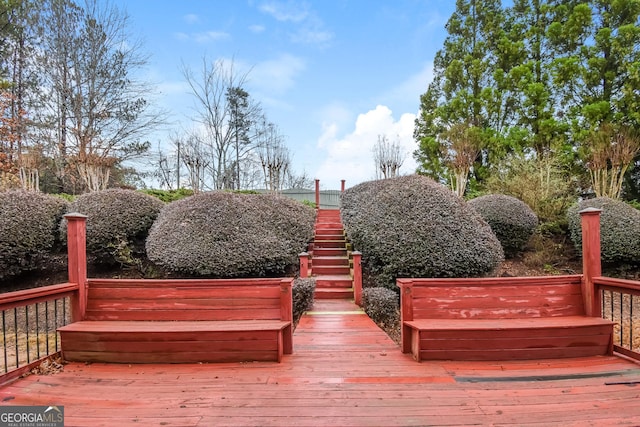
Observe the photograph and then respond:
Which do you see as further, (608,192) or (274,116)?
(274,116)

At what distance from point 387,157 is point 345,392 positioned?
10.4 metres

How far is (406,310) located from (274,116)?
37.9 feet

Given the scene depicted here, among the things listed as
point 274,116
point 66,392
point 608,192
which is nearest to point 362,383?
point 66,392

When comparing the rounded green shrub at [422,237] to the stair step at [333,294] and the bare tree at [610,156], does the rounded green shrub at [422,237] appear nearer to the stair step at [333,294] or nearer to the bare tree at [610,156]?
the stair step at [333,294]

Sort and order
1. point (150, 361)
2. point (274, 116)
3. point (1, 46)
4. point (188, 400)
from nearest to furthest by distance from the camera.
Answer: point (188, 400), point (150, 361), point (1, 46), point (274, 116)

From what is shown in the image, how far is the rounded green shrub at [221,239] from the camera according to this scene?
16.2 ft

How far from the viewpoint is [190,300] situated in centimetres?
312

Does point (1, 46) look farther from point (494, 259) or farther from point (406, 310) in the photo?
point (494, 259)

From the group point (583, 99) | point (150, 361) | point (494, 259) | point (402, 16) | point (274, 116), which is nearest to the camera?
point (150, 361)

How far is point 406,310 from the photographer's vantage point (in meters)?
3.05

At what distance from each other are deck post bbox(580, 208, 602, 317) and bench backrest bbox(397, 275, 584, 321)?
0.06 meters

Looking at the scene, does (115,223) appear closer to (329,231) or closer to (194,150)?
(329,231)

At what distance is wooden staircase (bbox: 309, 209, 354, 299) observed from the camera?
5.58 meters

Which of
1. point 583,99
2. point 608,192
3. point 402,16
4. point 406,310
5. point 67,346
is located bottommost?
point 67,346
